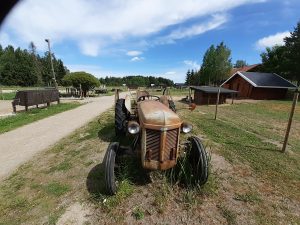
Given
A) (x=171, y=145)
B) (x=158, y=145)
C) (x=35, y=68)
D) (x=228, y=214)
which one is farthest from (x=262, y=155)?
(x=35, y=68)

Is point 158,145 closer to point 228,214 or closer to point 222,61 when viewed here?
point 228,214

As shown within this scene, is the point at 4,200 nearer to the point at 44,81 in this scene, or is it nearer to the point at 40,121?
the point at 40,121

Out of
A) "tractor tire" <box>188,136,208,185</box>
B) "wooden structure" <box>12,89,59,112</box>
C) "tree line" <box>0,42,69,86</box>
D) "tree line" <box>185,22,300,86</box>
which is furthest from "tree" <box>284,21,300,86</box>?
"tree line" <box>0,42,69,86</box>

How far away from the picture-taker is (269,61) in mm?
37594

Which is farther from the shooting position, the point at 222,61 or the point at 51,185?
the point at 222,61

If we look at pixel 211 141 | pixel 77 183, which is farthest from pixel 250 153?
pixel 77 183

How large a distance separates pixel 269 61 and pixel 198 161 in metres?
40.3

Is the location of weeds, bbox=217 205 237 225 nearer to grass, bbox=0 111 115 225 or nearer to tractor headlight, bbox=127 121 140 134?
grass, bbox=0 111 115 225

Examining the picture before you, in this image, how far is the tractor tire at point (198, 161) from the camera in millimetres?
3728

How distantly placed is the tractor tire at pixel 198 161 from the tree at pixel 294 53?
30.5m

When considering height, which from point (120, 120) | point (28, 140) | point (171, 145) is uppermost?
point (171, 145)

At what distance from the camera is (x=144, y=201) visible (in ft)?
11.4

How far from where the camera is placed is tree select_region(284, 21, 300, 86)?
27938mm

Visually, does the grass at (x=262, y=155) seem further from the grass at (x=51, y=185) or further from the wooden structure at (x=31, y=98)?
the wooden structure at (x=31, y=98)
